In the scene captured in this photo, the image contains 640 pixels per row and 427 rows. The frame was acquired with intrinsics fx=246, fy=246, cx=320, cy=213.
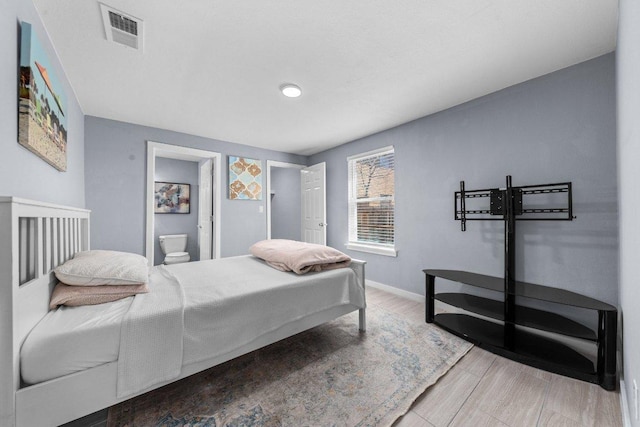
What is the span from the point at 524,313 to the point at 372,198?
227 cm

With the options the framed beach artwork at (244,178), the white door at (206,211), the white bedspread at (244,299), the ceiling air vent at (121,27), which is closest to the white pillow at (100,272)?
the white bedspread at (244,299)

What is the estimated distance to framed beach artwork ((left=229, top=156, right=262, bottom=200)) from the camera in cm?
414

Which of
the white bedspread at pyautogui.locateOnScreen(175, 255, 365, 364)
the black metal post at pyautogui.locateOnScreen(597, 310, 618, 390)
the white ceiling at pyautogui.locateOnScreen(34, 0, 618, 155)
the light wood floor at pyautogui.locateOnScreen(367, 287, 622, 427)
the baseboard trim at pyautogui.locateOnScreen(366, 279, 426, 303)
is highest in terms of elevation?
the white ceiling at pyautogui.locateOnScreen(34, 0, 618, 155)

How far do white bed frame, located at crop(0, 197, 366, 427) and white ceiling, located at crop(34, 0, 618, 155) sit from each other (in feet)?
4.29

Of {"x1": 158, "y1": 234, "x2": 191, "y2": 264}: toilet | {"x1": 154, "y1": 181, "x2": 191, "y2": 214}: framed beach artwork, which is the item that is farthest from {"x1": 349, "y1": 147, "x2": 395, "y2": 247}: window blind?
{"x1": 154, "y1": 181, "x2": 191, "y2": 214}: framed beach artwork

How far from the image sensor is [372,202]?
153 inches

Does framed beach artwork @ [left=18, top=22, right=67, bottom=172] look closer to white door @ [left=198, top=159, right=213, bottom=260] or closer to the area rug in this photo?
the area rug

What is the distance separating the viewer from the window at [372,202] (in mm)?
3609

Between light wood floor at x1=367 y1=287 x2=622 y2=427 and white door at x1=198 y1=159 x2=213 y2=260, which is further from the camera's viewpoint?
white door at x1=198 y1=159 x2=213 y2=260

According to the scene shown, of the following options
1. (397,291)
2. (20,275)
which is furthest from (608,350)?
(20,275)

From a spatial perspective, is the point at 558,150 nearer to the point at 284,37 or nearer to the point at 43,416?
the point at 284,37

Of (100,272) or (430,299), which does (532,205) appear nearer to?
(430,299)

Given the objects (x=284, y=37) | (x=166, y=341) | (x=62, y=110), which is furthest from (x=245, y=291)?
(x=62, y=110)

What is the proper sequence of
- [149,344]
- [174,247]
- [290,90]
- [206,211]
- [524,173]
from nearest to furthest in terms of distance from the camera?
[149,344] < [524,173] < [290,90] < [206,211] < [174,247]
